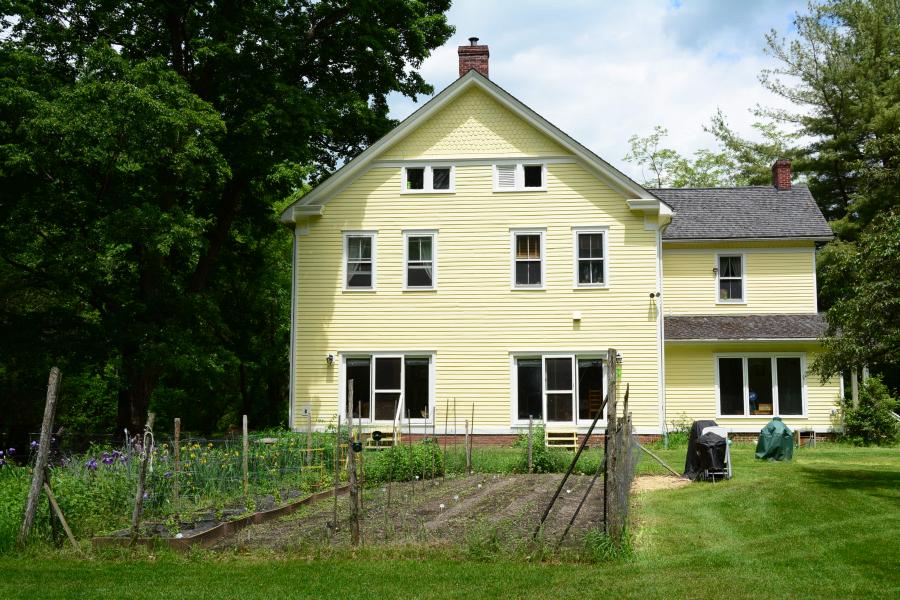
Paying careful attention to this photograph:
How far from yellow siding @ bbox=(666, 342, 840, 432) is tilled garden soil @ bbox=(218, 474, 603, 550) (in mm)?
9229

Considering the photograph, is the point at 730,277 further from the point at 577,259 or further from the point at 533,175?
the point at 533,175

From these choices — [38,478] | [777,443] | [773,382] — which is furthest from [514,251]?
→ [38,478]

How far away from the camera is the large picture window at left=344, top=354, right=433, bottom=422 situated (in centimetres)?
2395

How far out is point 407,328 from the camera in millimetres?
24141

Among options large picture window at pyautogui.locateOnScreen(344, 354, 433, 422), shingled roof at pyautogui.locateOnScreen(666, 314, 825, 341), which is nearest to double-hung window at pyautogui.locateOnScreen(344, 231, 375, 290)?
large picture window at pyautogui.locateOnScreen(344, 354, 433, 422)

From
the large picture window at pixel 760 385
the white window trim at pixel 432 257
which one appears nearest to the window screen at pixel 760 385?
the large picture window at pixel 760 385

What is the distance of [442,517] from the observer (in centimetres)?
1245

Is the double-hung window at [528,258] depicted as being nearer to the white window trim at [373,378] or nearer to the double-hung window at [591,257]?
the double-hung window at [591,257]

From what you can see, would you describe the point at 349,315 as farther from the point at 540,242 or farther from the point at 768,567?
the point at 768,567

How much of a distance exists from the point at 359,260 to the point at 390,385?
3.31 metres

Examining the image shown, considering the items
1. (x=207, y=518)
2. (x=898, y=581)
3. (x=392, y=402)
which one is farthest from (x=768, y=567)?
(x=392, y=402)

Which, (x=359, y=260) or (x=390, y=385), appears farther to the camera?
(x=359, y=260)

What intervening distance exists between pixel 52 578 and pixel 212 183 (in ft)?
52.2

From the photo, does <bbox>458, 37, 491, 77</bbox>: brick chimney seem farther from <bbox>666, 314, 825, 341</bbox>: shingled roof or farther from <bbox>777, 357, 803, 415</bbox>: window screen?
<bbox>777, 357, 803, 415</bbox>: window screen
